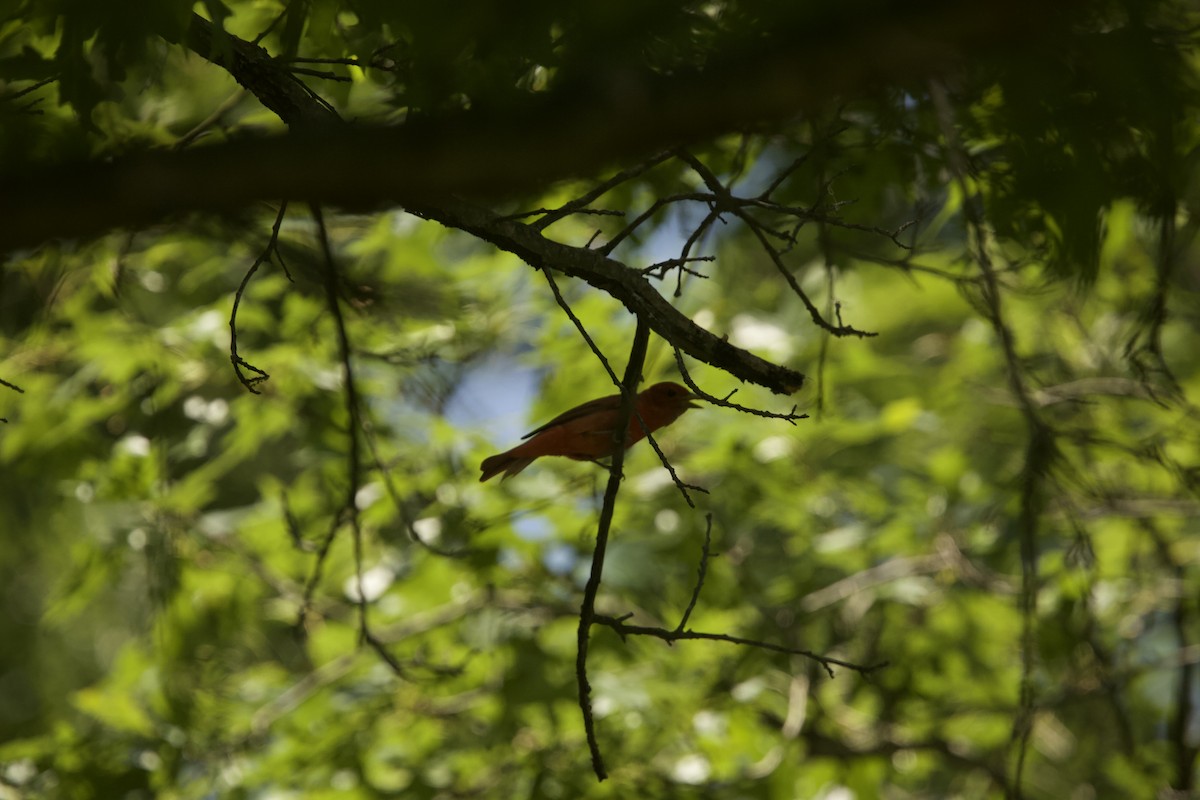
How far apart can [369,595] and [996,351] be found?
4.14 metres

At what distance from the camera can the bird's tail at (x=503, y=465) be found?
329 centimetres

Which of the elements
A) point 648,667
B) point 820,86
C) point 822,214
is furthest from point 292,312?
point 820,86

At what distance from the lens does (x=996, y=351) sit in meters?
6.88

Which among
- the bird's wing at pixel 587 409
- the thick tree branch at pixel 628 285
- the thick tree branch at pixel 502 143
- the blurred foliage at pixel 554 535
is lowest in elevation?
the blurred foliage at pixel 554 535

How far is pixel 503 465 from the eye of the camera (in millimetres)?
3346

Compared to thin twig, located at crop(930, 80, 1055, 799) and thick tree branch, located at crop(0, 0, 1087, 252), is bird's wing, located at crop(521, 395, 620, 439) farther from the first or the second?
thick tree branch, located at crop(0, 0, 1087, 252)

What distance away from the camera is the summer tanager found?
306 centimetres

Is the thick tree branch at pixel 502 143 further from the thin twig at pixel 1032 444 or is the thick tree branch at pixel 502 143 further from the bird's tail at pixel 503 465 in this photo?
the bird's tail at pixel 503 465

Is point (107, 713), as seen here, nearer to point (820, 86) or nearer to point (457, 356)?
point (457, 356)

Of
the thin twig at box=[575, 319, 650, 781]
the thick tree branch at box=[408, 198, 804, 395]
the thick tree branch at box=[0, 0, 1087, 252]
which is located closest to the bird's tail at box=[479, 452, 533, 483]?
the thin twig at box=[575, 319, 650, 781]

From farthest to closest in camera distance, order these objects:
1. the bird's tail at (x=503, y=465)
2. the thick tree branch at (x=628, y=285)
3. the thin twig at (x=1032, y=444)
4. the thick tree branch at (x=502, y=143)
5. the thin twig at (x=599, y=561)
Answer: the bird's tail at (x=503, y=465) < the thin twig at (x=1032, y=444) < the thin twig at (x=599, y=561) < the thick tree branch at (x=628, y=285) < the thick tree branch at (x=502, y=143)

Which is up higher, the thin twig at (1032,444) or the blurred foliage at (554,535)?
the thin twig at (1032,444)

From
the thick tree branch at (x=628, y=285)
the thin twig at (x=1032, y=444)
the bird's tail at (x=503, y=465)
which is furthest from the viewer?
the bird's tail at (x=503, y=465)

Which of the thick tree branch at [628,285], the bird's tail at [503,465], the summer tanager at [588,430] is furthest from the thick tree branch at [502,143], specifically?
the bird's tail at [503,465]
